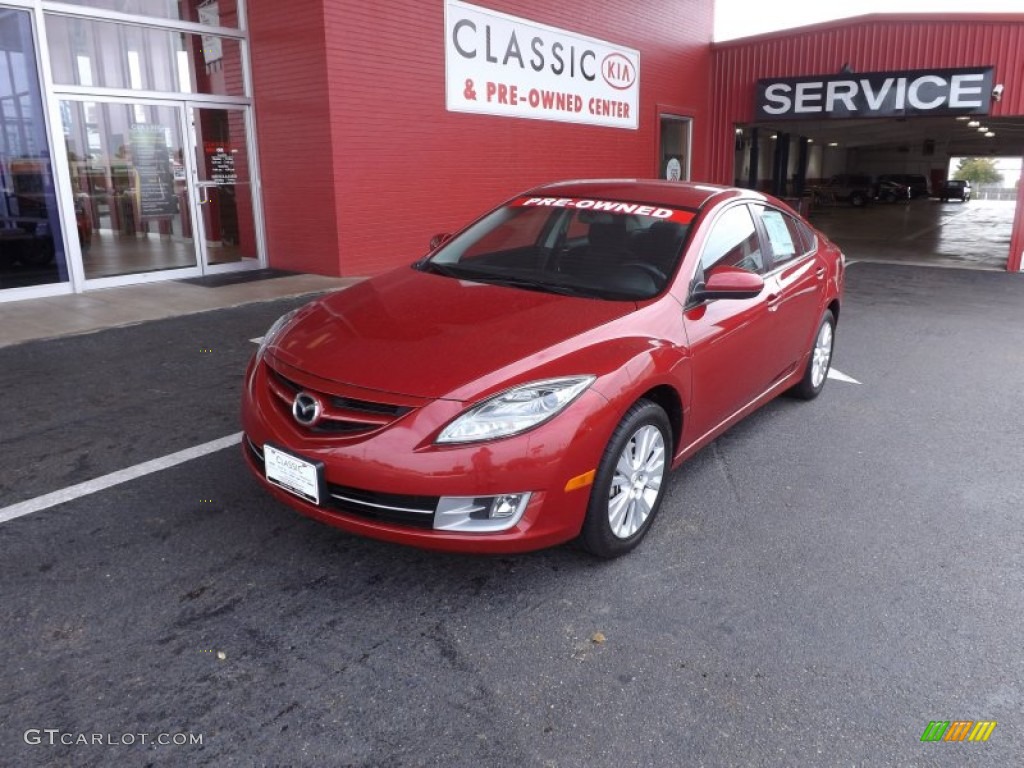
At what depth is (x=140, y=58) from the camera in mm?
9562

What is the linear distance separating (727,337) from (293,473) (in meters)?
Answer: 2.16

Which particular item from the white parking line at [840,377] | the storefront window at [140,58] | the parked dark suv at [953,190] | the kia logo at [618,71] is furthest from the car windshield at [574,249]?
the parked dark suv at [953,190]

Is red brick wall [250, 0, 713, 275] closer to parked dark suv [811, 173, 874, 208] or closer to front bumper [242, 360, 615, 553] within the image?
front bumper [242, 360, 615, 553]

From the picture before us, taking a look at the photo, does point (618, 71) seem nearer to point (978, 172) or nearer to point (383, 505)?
point (383, 505)

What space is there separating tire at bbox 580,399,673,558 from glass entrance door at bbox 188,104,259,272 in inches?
341

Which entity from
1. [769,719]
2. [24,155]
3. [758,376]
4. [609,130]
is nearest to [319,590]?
[769,719]

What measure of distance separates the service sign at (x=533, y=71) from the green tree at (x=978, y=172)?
9881 centimetres

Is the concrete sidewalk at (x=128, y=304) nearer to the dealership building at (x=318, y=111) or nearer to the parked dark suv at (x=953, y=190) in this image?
A: the dealership building at (x=318, y=111)

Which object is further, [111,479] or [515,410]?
[111,479]

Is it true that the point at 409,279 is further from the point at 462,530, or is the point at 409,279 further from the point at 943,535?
the point at 943,535

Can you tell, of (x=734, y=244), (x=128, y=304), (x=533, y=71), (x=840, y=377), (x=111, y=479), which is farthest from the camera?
(x=533, y=71)

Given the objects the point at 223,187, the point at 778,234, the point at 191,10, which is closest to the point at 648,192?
the point at 778,234

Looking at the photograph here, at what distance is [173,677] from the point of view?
8.25ft

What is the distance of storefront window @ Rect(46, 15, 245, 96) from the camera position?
8.84 m
